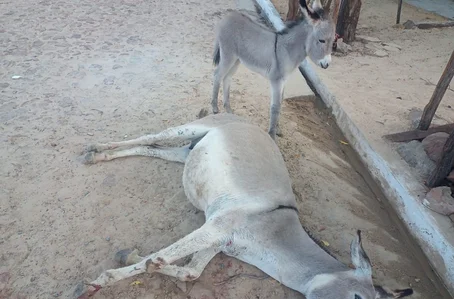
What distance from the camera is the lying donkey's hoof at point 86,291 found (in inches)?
100

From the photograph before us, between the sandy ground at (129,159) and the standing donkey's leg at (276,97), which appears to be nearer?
the sandy ground at (129,159)

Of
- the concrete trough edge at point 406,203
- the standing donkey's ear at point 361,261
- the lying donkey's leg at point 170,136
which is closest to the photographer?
the standing donkey's ear at point 361,261

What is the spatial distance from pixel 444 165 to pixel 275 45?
6.32ft

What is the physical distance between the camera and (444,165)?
11.7ft

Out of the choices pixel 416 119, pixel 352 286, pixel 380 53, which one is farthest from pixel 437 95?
pixel 352 286

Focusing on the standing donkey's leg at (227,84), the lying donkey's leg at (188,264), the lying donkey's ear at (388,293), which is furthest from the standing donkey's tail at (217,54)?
the lying donkey's ear at (388,293)

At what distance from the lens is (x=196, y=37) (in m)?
6.33

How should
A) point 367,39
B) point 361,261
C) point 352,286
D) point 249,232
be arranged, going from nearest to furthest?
point 352,286 → point 361,261 → point 249,232 → point 367,39

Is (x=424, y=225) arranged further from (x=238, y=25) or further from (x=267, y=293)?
A: (x=238, y=25)

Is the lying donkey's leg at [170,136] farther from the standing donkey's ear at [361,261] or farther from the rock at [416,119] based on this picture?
the rock at [416,119]

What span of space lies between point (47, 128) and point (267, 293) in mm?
2758

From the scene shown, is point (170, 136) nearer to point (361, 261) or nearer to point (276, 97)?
point (276, 97)

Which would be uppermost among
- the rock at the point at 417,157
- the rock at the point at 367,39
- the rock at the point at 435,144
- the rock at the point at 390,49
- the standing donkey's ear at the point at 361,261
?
the standing donkey's ear at the point at 361,261

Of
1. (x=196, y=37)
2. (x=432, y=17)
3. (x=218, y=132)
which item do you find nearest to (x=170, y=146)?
(x=218, y=132)
